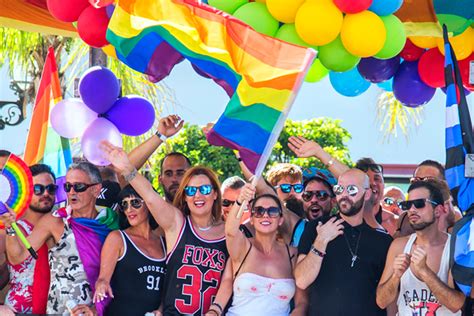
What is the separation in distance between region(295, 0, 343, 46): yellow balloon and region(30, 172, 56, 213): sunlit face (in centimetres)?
209

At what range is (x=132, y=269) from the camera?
6.41 m

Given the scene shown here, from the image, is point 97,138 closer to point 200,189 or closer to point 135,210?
point 135,210

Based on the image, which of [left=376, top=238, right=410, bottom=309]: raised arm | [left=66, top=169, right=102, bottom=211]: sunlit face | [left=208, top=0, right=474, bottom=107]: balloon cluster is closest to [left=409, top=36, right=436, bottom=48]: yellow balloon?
[left=208, top=0, right=474, bottom=107]: balloon cluster

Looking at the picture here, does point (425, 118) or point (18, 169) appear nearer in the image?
point (18, 169)

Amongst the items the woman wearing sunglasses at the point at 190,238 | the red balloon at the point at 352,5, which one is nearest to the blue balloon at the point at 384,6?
the red balloon at the point at 352,5

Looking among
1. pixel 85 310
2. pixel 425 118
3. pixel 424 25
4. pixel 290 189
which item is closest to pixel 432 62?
pixel 424 25

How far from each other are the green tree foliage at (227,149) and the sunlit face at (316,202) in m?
6.03

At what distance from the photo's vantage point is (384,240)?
21.0ft

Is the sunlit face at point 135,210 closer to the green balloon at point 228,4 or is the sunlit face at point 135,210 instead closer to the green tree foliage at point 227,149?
the green balloon at point 228,4

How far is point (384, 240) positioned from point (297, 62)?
142 centimetres

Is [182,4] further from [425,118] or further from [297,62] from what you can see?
[425,118]

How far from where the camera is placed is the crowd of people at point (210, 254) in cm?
611

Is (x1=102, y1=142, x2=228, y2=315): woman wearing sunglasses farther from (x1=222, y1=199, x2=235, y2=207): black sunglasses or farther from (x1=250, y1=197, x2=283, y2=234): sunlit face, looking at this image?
(x1=222, y1=199, x2=235, y2=207): black sunglasses

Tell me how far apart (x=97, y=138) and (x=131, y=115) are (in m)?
0.44
